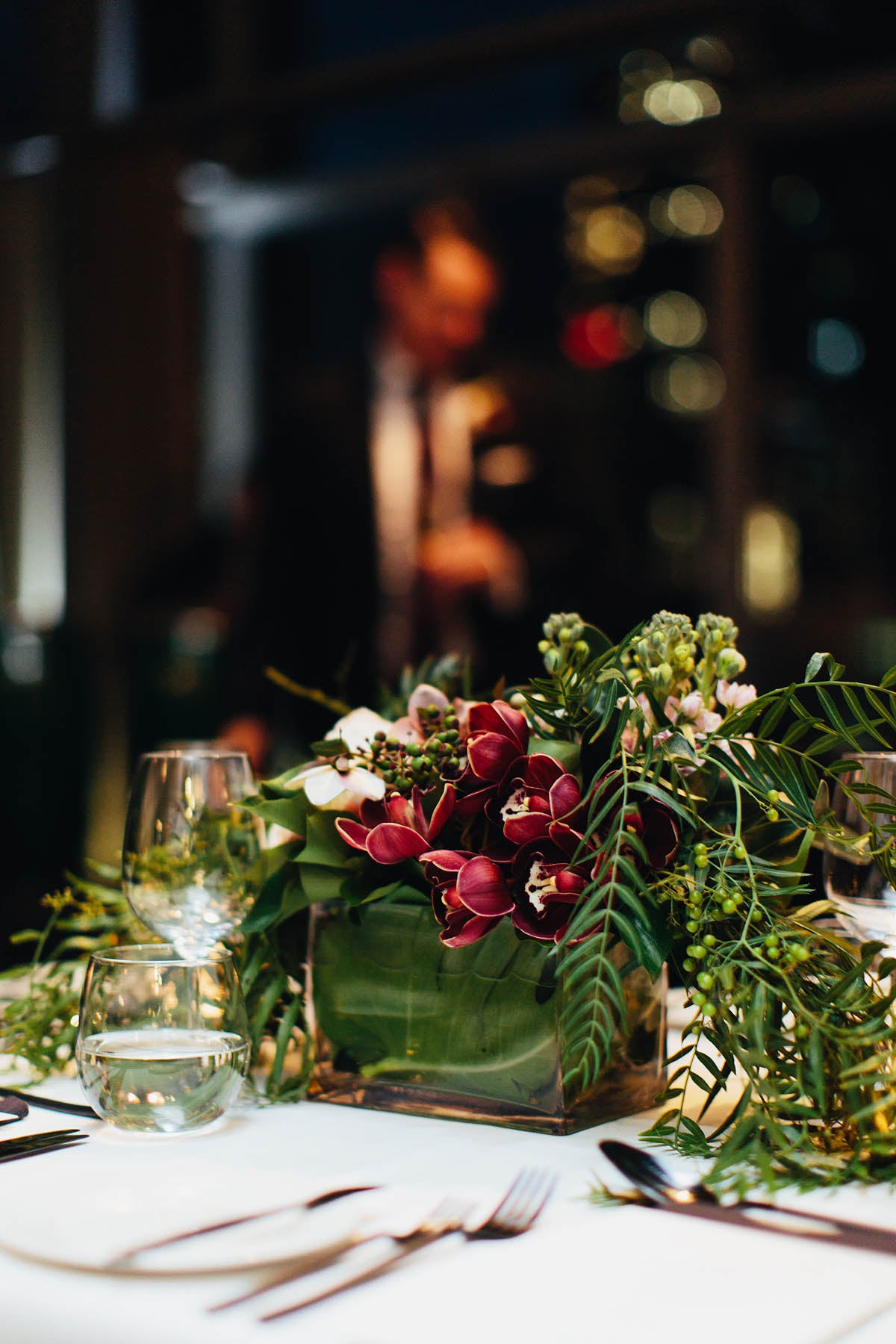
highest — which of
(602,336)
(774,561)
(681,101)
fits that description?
(681,101)

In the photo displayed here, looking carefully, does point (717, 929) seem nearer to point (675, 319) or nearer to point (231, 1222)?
point (231, 1222)

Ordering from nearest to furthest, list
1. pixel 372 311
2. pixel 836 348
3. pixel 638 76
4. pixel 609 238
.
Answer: pixel 836 348, pixel 638 76, pixel 609 238, pixel 372 311

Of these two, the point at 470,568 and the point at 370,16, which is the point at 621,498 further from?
the point at 370,16

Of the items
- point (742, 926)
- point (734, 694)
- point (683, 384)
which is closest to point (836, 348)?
point (683, 384)

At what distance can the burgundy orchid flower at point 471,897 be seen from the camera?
0.66 metres

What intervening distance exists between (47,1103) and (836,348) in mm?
2605

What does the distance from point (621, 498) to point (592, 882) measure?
2.69 metres

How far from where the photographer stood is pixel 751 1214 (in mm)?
556

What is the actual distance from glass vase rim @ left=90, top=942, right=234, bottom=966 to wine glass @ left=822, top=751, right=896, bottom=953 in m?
0.31

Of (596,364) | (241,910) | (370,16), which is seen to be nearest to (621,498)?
(596,364)

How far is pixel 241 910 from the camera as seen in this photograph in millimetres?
817

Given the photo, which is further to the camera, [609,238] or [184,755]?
[609,238]

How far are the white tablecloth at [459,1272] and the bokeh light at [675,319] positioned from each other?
270cm

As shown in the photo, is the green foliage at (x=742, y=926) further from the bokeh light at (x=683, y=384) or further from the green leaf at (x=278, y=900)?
the bokeh light at (x=683, y=384)
